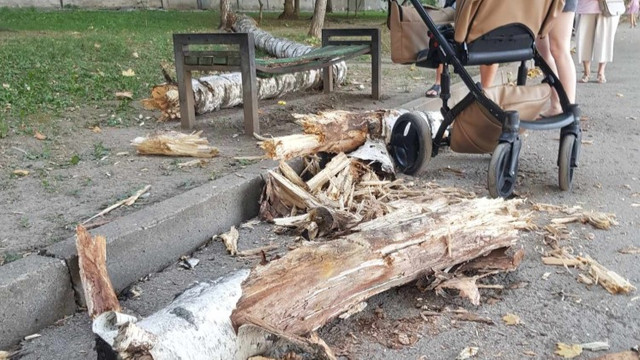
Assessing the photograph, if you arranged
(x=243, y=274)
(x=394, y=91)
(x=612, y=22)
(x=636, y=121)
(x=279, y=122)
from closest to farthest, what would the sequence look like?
(x=243, y=274)
(x=279, y=122)
(x=636, y=121)
(x=394, y=91)
(x=612, y=22)

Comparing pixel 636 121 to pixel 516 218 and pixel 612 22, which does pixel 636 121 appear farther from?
pixel 516 218

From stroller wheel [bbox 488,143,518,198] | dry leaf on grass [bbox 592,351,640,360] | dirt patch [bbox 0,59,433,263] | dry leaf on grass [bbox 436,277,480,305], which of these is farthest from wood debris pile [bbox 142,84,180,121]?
dry leaf on grass [bbox 592,351,640,360]

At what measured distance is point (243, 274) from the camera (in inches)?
91.9

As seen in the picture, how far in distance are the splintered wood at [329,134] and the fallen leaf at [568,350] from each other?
2259 millimetres

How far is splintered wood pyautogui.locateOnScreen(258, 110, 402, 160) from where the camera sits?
4162mm

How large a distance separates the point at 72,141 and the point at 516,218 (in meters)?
3.41

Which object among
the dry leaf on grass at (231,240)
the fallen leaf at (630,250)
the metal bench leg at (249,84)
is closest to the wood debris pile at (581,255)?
the fallen leaf at (630,250)

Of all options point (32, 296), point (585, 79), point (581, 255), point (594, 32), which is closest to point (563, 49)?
point (581, 255)

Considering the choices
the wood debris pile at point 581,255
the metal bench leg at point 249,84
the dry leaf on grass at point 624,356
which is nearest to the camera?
the dry leaf on grass at point 624,356

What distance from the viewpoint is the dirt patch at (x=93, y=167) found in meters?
3.16

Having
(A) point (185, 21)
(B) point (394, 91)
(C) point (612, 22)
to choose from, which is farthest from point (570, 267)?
(A) point (185, 21)

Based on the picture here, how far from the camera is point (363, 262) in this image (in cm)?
258

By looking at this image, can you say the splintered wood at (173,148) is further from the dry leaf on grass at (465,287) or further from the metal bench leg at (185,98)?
the dry leaf on grass at (465,287)

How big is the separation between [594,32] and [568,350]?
7.44 meters
